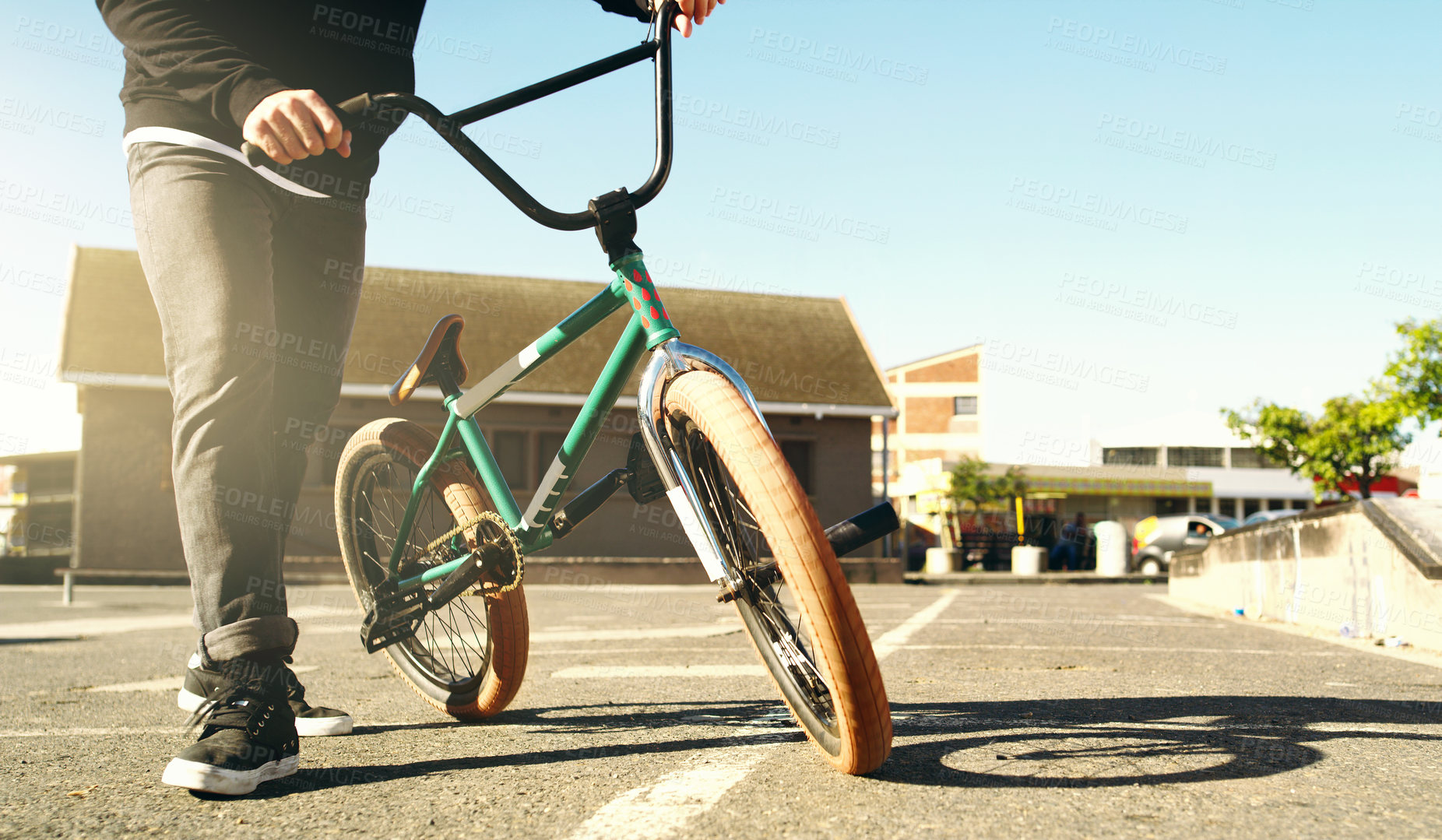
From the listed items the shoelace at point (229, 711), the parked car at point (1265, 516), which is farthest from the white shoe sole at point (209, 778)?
the parked car at point (1265, 516)

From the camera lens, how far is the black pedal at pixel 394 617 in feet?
8.90

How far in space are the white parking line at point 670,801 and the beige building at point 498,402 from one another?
13.8 metres

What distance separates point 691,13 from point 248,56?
110 centimetres

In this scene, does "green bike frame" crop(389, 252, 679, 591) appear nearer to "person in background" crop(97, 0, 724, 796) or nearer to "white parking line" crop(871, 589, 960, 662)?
"person in background" crop(97, 0, 724, 796)

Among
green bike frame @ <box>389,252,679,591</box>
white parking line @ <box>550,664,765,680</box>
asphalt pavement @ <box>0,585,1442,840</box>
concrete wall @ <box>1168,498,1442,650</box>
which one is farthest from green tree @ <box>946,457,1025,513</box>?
green bike frame @ <box>389,252,679,591</box>

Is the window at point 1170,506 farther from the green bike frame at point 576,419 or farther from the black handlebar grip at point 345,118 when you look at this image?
the black handlebar grip at point 345,118

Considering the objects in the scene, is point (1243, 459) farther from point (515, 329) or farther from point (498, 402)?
point (498, 402)

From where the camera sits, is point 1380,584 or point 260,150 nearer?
point 260,150

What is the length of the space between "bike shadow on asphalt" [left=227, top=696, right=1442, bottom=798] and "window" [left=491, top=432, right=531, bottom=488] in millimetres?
17434

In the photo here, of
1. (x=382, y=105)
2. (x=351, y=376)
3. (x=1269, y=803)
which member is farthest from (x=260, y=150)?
(x=351, y=376)

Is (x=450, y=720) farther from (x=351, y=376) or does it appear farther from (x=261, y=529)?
(x=351, y=376)

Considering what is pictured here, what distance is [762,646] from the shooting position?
220 cm

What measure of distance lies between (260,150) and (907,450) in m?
60.7

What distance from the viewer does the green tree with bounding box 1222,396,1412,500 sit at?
1037 inches
